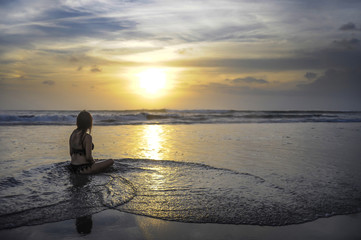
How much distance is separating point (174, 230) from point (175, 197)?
1387 millimetres

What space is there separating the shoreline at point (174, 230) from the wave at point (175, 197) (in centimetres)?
16

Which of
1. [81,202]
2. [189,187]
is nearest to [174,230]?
[81,202]

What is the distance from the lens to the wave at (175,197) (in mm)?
4375

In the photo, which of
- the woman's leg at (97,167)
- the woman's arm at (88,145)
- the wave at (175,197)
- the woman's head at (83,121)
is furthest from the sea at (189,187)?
the woman's head at (83,121)

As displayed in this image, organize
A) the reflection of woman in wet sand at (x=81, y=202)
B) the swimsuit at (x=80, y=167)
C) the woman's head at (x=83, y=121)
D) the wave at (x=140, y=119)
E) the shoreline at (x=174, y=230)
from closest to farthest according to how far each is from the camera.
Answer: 1. the shoreline at (x=174, y=230)
2. the reflection of woman in wet sand at (x=81, y=202)
3. the woman's head at (x=83, y=121)
4. the swimsuit at (x=80, y=167)
5. the wave at (x=140, y=119)

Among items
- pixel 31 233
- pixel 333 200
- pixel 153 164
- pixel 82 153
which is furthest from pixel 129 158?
pixel 333 200

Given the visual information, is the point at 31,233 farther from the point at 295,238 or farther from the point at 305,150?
the point at 305,150

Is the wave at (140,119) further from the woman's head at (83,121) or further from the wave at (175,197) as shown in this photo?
the wave at (175,197)

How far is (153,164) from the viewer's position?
26.9 feet

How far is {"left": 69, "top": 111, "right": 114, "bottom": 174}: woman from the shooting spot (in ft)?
22.0

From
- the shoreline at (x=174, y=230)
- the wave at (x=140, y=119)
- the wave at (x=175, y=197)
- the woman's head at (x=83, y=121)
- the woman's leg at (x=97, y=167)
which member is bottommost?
the shoreline at (x=174, y=230)

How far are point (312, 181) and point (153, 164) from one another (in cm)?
419

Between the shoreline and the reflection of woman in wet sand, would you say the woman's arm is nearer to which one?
the reflection of woman in wet sand

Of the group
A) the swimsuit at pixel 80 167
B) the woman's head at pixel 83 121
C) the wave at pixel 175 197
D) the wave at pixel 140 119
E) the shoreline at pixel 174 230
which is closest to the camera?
the shoreline at pixel 174 230
